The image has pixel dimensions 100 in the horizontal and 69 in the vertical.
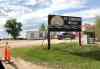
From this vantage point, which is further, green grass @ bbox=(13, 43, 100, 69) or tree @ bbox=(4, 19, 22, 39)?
tree @ bbox=(4, 19, 22, 39)

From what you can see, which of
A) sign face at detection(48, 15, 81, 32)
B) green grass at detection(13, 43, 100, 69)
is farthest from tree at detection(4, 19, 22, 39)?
green grass at detection(13, 43, 100, 69)

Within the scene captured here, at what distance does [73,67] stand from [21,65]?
3106mm

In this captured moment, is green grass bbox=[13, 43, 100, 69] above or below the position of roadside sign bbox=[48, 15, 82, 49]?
below

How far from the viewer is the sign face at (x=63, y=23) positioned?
3578 cm

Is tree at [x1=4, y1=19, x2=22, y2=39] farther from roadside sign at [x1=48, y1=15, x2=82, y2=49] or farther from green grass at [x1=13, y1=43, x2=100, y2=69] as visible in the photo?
green grass at [x1=13, y1=43, x2=100, y2=69]

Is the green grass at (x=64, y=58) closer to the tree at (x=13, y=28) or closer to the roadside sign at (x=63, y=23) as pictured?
the roadside sign at (x=63, y=23)

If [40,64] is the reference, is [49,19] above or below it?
above

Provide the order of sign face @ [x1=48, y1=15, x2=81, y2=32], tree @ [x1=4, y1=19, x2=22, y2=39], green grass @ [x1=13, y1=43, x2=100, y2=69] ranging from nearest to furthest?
1. green grass @ [x1=13, y1=43, x2=100, y2=69]
2. sign face @ [x1=48, y1=15, x2=81, y2=32]
3. tree @ [x1=4, y1=19, x2=22, y2=39]

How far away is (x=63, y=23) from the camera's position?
1475 inches

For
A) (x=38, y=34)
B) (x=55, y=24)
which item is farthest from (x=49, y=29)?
(x=38, y=34)

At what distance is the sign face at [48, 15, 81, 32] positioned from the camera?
3578 cm

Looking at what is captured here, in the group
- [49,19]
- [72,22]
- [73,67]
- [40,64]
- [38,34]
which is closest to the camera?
[73,67]

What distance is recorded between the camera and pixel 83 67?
19.0 metres

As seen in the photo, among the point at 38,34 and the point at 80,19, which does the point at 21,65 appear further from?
the point at 38,34
